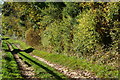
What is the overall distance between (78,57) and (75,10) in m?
3.83

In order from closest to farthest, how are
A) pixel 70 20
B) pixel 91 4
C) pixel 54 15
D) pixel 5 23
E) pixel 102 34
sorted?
1. pixel 102 34
2. pixel 91 4
3. pixel 70 20
4. pixel 54 15
5. pixel 5 23

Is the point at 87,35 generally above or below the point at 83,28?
below

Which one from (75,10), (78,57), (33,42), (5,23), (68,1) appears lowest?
(78,57)

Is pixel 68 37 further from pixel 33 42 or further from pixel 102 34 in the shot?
pixel 33 42

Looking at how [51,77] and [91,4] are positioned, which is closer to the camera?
[51,77]

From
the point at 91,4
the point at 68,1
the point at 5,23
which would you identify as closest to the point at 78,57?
the point at 91,4

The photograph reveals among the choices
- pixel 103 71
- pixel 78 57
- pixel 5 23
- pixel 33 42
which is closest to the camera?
pixel 103 71

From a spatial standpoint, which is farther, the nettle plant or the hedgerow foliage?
the nettle plant

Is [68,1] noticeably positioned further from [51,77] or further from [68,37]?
[51,77]

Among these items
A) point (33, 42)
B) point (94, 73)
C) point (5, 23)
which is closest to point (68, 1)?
point (94, 73)

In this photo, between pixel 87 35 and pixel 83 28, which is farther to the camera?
pixel 83 28

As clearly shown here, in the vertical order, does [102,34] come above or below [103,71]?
above

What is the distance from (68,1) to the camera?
48.8ft

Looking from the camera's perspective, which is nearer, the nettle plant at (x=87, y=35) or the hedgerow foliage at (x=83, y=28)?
the hedgerow foliage at (x=83, y=28)
